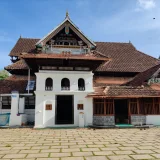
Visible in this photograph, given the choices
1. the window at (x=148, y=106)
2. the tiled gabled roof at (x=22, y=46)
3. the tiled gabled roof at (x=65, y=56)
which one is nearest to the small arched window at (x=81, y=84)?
the tiled gabled roof at (x=65, y=56)

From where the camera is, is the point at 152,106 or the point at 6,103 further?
the point at 6,103

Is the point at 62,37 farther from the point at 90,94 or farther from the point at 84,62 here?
the point at 90,94

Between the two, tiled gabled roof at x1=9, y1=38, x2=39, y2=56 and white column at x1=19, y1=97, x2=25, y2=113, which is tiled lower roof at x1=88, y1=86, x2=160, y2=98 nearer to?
white column at x1=19, y1=97, x2=25, y2=113

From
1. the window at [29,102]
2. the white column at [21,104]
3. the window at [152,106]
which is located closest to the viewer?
the window at [152,106]

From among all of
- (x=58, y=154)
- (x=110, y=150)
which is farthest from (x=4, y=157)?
(x=110, y=150)

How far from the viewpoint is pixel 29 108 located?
15.5m

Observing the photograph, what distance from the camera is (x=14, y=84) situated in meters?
16.3

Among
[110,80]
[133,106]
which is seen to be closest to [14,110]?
[110,80]

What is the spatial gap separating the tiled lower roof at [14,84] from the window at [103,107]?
243 inches

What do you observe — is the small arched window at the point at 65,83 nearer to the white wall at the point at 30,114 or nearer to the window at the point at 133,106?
the white wall at the point at 30,114

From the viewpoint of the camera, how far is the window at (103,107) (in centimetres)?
1380

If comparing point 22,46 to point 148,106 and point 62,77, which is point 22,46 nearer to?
point 62,77

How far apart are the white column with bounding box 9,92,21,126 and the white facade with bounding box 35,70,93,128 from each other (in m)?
1.67

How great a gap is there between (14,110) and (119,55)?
42.5 ft
